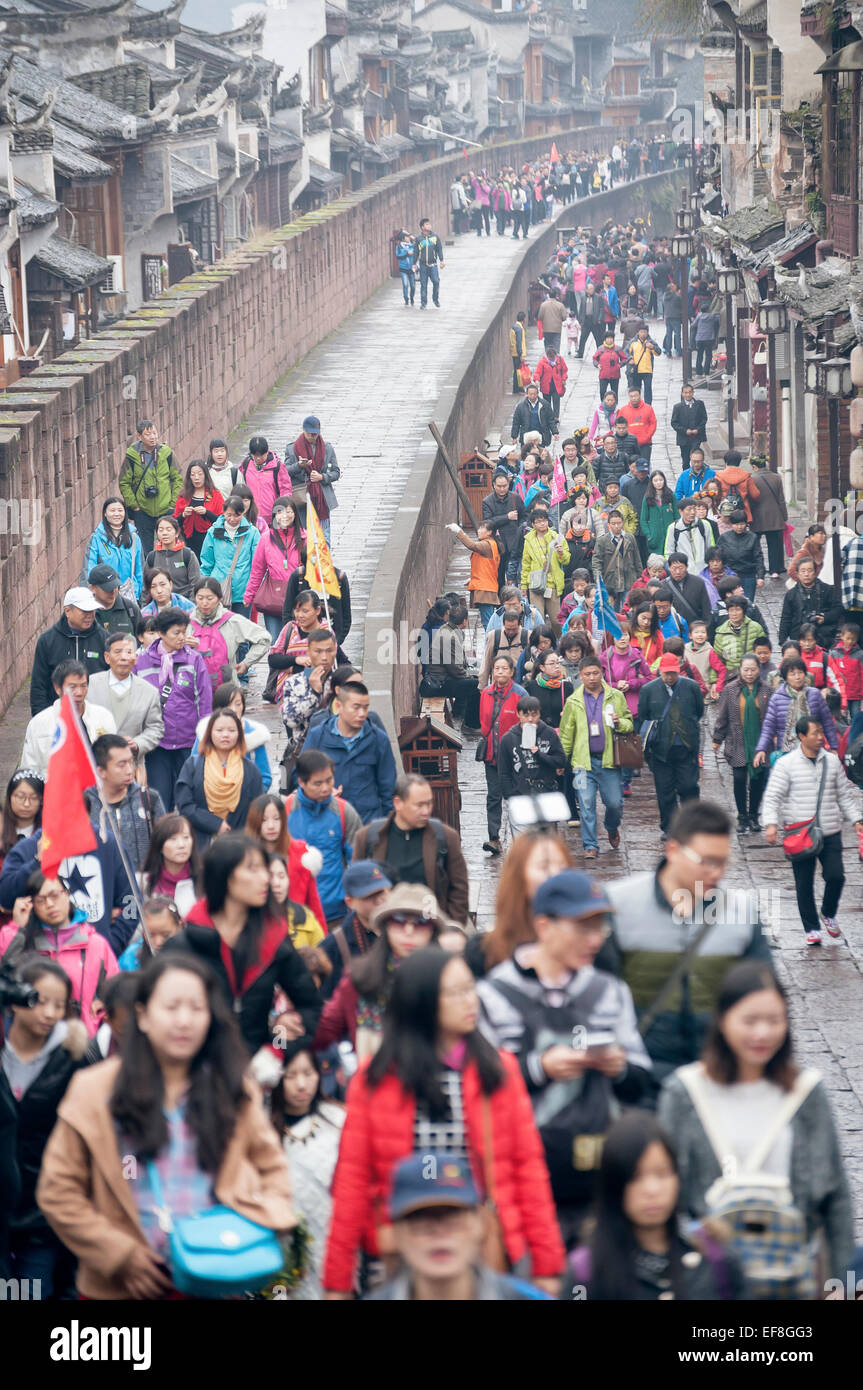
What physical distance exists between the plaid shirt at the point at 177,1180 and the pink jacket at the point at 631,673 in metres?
9.69

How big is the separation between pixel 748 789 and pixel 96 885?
6.98m

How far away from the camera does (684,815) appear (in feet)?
20.0

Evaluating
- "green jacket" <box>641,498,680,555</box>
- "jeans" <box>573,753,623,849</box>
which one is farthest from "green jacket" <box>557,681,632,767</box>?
"green jacket" <box>641,498,680,555</box>

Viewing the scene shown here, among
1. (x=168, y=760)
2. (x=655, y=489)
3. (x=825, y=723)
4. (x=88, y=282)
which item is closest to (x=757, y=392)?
(x=88, y=282)

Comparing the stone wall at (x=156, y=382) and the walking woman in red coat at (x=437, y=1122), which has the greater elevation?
the stone wall at (x=156, y=382)

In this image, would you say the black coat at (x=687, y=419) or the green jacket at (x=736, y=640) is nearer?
the green jacket at (x=736, y=640)

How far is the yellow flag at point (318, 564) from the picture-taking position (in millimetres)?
13078

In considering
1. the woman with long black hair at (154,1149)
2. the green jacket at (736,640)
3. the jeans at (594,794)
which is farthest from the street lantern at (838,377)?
the woman with long black hair at (154,1149)

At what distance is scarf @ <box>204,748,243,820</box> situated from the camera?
9.35 m

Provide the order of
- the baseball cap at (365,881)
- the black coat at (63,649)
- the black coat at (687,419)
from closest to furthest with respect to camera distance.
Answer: the baseball cap at (365,881) < the black coat at (63,649) < the black coat at (687,419)

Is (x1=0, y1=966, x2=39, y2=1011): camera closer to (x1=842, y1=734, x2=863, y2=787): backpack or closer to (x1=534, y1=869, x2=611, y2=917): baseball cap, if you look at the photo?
(x1=534, y1=869, x2=611, y2=917): baseball cap

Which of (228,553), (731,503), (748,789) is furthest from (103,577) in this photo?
(731,503)

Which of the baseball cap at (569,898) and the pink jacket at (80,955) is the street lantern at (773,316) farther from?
the baseball cap at (569,898)

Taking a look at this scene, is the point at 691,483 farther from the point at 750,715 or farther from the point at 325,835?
the point at 325,835
